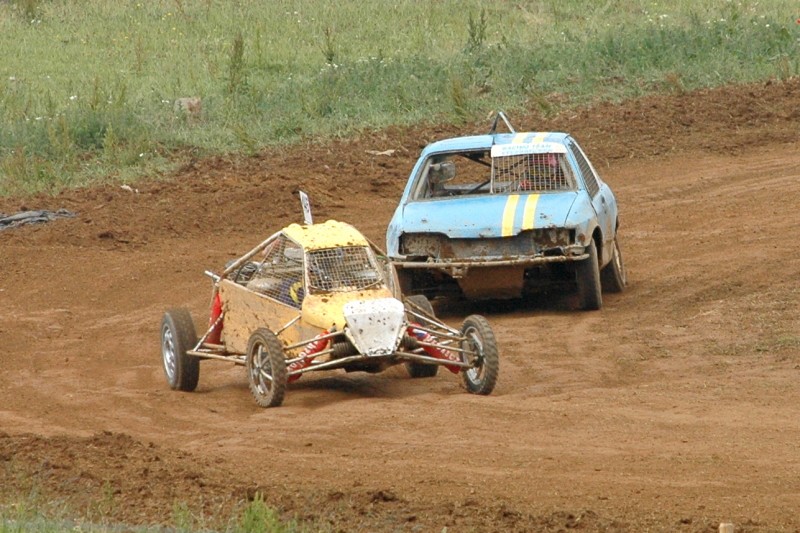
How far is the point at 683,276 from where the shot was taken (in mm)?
15438

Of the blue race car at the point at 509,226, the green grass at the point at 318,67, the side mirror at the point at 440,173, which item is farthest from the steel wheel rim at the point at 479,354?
the green grass at the point at 318,67

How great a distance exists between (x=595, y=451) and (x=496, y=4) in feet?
82.5

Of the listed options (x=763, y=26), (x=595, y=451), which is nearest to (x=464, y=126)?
(x=763, y=26)

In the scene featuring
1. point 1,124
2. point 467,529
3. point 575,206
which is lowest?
point 467,529

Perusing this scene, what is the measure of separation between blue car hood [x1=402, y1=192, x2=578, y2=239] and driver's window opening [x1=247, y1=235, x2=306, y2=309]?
2.42 metres

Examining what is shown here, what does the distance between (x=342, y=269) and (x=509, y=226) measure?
281 cm

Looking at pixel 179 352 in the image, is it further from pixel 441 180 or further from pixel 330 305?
pixel 441 180

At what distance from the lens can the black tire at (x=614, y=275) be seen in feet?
49.4

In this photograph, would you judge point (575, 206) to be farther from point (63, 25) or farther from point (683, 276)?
point (63, 25)

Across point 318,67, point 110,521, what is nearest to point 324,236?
point 110,521

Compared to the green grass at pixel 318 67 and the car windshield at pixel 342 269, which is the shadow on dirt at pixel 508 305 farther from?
the green grass at pixel 318 67

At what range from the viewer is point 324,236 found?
11.6 meters

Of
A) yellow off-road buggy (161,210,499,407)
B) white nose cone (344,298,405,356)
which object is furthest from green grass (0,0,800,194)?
white nose cone (344,298,405,356)

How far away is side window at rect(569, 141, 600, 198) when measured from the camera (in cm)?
1492
